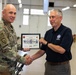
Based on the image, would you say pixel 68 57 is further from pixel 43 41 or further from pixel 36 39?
pixel 36 39

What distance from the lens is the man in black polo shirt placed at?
3.14 meters

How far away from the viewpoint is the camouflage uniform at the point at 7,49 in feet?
9.03

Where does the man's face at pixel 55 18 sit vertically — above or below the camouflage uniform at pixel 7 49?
above

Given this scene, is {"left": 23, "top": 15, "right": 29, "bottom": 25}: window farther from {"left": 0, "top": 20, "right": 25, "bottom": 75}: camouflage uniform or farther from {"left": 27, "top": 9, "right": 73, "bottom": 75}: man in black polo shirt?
{"left": 0, "top": 20, "right": 25, "bottom": 75}: camouflage uniform

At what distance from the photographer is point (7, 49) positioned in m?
2.77

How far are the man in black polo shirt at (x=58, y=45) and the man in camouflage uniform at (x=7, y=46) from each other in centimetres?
50

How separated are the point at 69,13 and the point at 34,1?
431cm

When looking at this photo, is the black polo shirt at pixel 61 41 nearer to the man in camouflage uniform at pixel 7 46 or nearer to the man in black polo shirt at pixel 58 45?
the man in black polo shirt at pixel 58 45

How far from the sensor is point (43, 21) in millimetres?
21594

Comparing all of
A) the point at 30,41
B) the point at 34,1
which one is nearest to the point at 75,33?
the point at 34,1

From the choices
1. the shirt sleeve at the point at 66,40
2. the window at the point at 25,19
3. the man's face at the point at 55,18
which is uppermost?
the man's face at the point at 55,18

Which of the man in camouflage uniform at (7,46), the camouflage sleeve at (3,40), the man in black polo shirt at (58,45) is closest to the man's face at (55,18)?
the man in black polo shirt at (58,45)

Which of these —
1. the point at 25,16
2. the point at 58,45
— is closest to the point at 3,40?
the point at 58,45

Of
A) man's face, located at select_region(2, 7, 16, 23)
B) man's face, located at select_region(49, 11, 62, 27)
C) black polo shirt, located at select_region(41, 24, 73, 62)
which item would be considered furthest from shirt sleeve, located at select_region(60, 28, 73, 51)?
man's face, located at select_region(2, 7, 16, 23)
